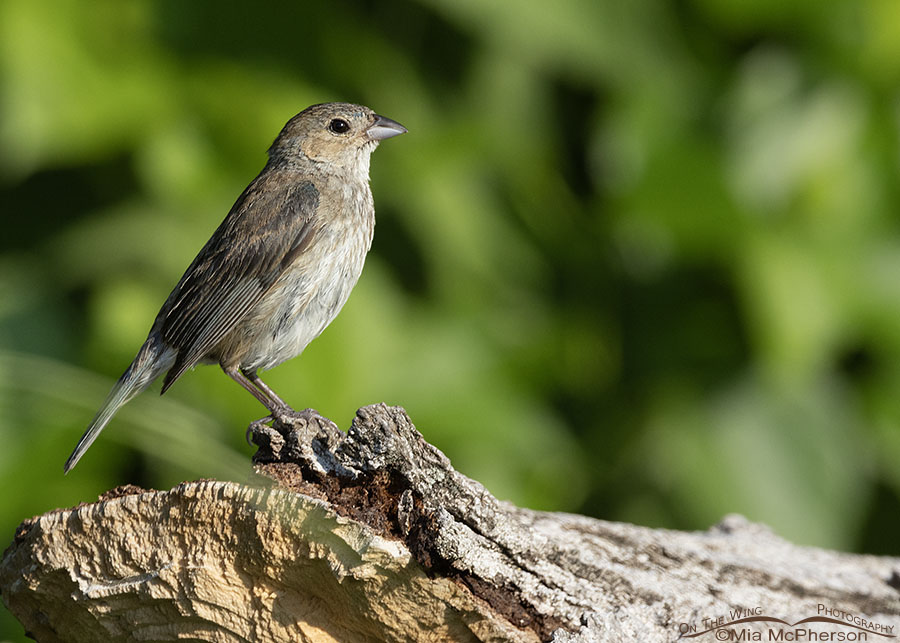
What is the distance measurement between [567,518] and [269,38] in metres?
2.86

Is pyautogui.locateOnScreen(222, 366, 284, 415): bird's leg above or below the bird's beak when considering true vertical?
below

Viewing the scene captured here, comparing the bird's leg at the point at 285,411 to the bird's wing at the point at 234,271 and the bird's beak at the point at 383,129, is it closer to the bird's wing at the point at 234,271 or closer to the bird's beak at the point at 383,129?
the bird's wing at the point at 234,271

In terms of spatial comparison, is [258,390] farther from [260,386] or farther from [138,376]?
[138,376]

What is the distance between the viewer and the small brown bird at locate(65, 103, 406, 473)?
4.21 metres

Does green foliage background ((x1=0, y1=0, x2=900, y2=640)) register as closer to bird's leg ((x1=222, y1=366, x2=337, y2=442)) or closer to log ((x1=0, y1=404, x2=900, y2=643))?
bird's leg ((x1=222, y1=366, x2=337, y2=442))

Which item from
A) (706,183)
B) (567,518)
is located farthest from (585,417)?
(567,518)

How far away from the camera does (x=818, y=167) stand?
19.2 ft

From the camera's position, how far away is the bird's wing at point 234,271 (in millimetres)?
4195

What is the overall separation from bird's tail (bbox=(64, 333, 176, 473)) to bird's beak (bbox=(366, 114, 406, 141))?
4.19ft

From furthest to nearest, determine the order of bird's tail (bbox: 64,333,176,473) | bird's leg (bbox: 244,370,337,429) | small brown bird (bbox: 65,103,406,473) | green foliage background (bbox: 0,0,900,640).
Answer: green foliage background (bbox: 0,0,900,640)
small brown bird (bbox: 65,103,406,473)
bird's tail (bbox: 64,333,176,473)
bird's leg (bbox: 244,370,337,429)

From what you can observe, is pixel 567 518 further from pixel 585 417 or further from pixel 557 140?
pixel 557 140

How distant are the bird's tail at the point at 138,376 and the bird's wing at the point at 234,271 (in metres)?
0.06

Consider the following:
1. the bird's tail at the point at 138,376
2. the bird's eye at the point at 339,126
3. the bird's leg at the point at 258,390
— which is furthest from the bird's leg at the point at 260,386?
the bird's eye at the point at 339,126

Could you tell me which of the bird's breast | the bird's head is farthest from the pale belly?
the bird's head
